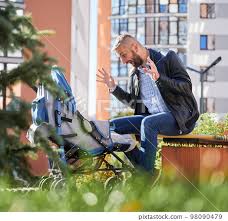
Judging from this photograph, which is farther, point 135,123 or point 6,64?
point 135,123

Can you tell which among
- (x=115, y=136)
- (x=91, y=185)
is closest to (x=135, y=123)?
(x=115, y=136)

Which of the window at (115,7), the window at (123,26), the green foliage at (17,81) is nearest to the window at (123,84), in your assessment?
the window at (123,26)

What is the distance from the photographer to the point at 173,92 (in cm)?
317

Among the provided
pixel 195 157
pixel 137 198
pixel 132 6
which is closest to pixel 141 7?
pixel 132 6

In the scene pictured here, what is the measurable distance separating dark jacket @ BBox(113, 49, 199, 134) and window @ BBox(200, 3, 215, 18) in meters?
0.24

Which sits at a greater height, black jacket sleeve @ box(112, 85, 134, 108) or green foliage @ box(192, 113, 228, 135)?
black jacket sleeve @ box(112, 85, 134, 108)

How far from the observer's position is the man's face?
3.18 meters

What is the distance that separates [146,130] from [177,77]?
10.3 inches

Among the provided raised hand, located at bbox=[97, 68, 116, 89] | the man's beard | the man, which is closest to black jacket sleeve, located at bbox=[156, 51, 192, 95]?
the man

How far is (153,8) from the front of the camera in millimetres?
3359

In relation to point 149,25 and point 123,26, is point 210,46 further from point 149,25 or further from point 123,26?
point 123,26

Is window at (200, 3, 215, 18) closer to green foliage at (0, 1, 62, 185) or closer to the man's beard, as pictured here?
the man's beard

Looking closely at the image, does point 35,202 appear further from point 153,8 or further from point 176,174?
point 153,8

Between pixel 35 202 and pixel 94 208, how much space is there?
10.1 inches
